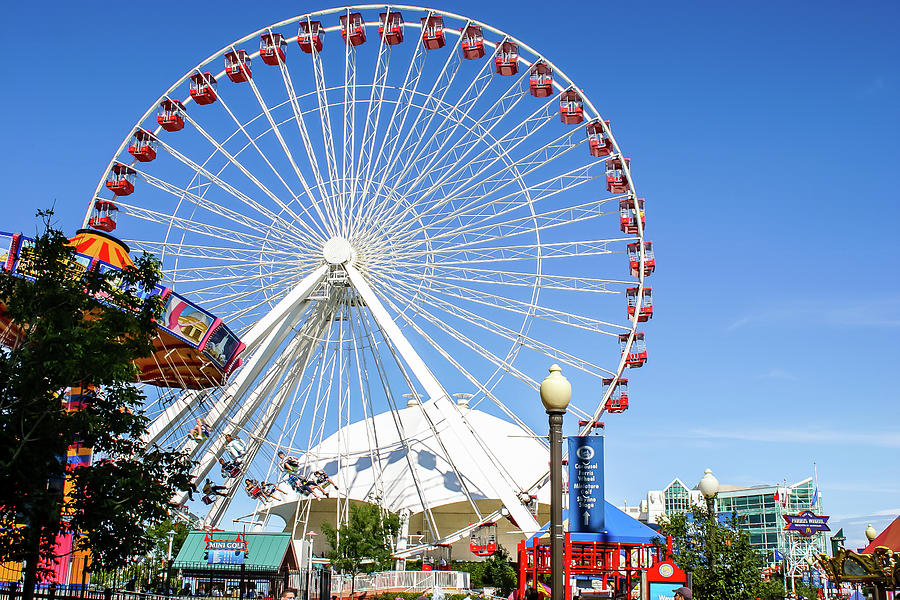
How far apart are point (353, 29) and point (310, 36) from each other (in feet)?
5.34

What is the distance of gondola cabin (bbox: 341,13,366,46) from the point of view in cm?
3369

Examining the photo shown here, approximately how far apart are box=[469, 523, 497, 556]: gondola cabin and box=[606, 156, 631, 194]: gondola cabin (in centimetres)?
1344

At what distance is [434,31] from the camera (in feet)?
107

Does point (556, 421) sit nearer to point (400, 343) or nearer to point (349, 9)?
point (400, 343)

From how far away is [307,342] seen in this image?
34.0 metres

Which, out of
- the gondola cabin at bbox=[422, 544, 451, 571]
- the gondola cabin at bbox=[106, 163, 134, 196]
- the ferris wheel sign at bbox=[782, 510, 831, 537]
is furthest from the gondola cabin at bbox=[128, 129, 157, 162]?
the ferris wheel sign at bbox=[782, 510, 831, 537]

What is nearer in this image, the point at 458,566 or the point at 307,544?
the point at 307,544

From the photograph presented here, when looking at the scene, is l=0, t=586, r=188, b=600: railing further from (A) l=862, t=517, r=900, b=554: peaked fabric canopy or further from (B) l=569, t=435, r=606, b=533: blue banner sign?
(A) l=862, t=517, r=900, b=554: peaked fabric canopy

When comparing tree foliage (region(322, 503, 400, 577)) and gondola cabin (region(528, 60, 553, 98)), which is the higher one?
gondola cabin (region(528, 60, 553, 98))

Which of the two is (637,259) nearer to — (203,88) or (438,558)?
(203,88)

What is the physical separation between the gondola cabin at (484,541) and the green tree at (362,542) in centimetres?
387

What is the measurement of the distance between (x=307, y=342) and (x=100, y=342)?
18979 mm

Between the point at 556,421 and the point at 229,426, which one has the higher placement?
the point at 229,426

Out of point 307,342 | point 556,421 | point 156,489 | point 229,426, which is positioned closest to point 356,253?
point 307,342
